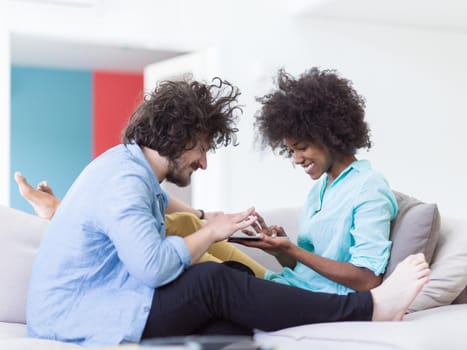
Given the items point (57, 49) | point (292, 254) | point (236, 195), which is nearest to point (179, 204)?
point (292, 254)

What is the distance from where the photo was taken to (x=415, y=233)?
8.00 ft

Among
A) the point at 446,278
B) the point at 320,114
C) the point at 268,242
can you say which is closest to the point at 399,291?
the point at 446,278

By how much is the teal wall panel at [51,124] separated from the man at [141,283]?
6.58m

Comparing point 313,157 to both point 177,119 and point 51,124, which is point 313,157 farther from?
point 51,124

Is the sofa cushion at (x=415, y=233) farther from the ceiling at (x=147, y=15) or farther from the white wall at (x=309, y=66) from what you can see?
the ceiling at (x=147, y=15)

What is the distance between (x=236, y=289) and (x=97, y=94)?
7359mm

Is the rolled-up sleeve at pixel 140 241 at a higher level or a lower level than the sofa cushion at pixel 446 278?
higher

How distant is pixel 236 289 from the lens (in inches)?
81.8

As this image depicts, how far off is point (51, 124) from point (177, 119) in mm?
6883

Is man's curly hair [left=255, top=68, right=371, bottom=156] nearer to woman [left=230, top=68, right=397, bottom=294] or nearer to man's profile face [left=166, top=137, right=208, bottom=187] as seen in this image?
woman [left=230, top=68, right=397, bottom=294]

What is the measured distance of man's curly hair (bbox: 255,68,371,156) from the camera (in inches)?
103

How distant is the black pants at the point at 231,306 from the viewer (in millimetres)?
2057

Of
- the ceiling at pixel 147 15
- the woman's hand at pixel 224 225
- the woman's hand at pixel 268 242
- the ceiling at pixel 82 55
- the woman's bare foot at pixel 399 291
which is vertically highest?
the ceiling at pixel 147 15

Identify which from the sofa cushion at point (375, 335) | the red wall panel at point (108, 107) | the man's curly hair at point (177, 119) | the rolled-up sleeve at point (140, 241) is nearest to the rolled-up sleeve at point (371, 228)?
the sofa cushion at point (375, 335)
